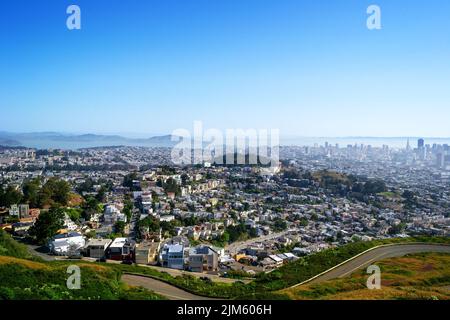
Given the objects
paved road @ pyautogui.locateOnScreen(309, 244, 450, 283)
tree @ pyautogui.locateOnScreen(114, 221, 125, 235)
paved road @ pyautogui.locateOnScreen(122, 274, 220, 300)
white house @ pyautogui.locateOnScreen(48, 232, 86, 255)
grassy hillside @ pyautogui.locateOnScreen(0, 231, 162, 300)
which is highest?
grassy hillside @ pyautogui.locateOnScreen(0, 231, 162, 300)

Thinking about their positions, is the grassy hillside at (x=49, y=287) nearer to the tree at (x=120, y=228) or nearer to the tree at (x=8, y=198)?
the tree at (x=120, y=228)

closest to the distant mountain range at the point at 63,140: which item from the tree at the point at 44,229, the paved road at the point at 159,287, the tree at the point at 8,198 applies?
the tree at the point at 8,198

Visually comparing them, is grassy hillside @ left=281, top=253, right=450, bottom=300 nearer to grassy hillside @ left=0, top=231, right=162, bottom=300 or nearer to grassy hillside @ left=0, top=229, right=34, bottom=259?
grassy hillside @ left=0, top=231, right=162, bottom=300

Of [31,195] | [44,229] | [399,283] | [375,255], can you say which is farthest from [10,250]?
[31,195]

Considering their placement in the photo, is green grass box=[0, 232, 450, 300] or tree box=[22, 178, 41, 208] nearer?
green grass box=[0, 232, 450, 300]

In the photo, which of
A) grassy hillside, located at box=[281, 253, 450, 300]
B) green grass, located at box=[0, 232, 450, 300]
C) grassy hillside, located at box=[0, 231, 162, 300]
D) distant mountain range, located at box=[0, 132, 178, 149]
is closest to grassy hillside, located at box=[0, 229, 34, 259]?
green grass, located at box=[0, 232, 450, 300]

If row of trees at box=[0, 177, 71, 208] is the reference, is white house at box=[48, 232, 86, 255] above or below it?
below

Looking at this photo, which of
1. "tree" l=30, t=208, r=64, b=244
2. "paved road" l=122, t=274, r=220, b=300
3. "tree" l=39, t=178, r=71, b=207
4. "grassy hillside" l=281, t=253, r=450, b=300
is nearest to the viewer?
"grassy hillside" l=281, t=253, r=450, b=300
